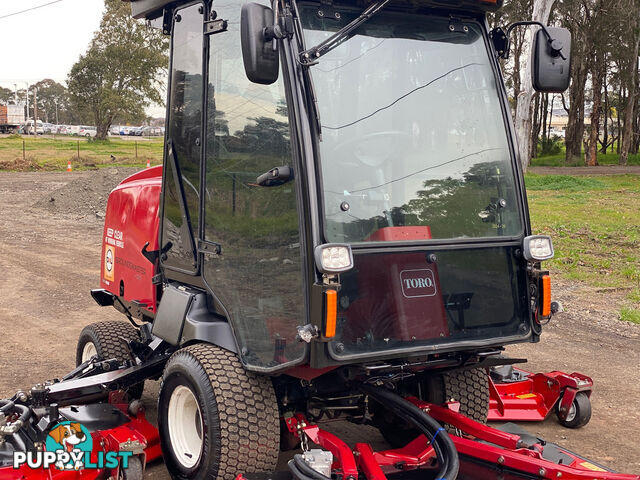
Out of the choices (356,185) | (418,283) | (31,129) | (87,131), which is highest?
(31,129)

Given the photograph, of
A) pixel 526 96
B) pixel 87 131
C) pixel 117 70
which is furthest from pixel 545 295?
pixel 87 131

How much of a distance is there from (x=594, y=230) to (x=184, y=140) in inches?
431

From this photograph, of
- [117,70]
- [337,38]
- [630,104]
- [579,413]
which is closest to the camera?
[337,38]

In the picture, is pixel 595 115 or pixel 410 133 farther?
pixel 595 115

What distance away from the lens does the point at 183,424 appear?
386cm

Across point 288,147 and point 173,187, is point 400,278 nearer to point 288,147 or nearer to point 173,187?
point 288,147

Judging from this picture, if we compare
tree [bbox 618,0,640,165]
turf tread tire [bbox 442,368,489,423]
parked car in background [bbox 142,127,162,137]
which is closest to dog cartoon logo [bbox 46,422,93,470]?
turf tread tire [bbox 442,368,489,423]

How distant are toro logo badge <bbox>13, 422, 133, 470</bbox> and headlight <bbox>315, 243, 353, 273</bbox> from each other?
4.63ft

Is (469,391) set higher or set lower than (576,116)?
lower

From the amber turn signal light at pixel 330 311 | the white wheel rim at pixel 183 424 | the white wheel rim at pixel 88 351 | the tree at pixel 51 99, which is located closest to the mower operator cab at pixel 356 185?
the amber turn signal light at pixel 330 311

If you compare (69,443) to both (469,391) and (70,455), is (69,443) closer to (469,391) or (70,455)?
(70,455)

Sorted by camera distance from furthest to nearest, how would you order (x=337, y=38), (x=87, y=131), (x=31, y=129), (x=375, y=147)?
1. (x=31, y=129)
2. (x=87, y=131)
3. (x=375, y=147)
4. (x=337, y=38)

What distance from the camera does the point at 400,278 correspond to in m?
3.44

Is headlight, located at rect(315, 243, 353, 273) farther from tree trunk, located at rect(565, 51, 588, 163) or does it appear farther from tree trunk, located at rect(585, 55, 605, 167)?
tree trunk, located at rect(565, 51, 588, 163)
